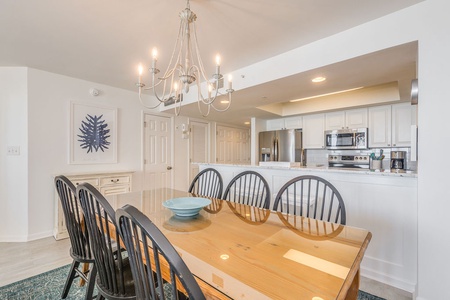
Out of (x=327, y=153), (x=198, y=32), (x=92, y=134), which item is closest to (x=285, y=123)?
(x=327, y=153)

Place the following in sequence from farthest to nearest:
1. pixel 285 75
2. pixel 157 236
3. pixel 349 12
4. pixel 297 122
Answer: pixel 297 122 < pixel 285 75 < pixel 349 12 < pixel 157 236

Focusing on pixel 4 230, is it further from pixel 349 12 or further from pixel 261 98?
pixel 349 12

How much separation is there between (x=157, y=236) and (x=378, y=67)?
2491 millimetres

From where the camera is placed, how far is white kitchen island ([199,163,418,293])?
1.78m

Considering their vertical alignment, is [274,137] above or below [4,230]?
above

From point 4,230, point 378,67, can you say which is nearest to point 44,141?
point 4,230

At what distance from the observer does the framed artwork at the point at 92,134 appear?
3254 mm

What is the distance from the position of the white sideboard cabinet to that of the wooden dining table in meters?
2.08

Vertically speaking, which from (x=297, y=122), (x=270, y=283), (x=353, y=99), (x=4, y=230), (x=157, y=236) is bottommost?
(x=4, y=230)

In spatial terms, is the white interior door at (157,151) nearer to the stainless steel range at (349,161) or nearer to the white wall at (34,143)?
the white wall at (34,143)

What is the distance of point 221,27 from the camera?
1923 mm

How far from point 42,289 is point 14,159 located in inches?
76.0

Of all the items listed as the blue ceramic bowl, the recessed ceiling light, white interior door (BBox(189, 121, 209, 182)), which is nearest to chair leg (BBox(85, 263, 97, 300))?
the blue ceramic bowl

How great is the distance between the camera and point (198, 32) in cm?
200
